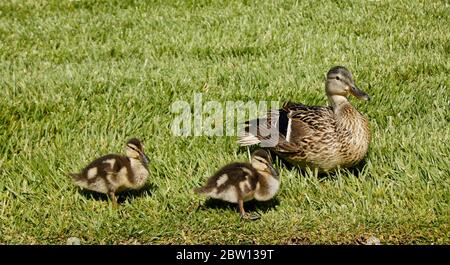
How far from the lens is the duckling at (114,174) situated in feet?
18.1

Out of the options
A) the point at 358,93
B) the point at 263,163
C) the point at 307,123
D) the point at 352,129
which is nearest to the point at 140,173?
the point at 263,163

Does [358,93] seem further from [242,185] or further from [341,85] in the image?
[242,185]

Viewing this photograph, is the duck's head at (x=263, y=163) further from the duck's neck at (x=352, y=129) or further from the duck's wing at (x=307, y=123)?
the duck's neck at (x=352, y=129)

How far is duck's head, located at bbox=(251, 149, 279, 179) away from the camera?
18.1ft

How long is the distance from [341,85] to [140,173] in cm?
186

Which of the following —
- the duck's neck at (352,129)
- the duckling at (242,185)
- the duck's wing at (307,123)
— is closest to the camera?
the duckling at (242,185)

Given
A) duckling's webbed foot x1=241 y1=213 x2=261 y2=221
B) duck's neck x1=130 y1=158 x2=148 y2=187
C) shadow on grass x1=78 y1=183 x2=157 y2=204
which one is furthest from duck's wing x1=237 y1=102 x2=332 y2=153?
duck's neck x1=130 y1=158 x2=148 y2=187

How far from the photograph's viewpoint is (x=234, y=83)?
8.06 m

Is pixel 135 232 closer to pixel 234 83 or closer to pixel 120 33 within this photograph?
pixel 234 83

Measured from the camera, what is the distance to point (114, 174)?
550 centimetres

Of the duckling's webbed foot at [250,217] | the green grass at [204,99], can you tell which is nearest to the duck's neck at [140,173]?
the green grass at [204,99]

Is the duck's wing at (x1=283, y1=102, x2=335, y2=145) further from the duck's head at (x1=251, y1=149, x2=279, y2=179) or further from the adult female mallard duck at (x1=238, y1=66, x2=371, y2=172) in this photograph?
the duck's head at (x1=251, y1=149, x2=279, y2=179)

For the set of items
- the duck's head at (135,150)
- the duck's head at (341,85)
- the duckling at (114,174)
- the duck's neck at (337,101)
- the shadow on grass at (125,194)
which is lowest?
the shadow on grass at (125,194)

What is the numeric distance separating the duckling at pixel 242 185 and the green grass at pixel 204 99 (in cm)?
18
